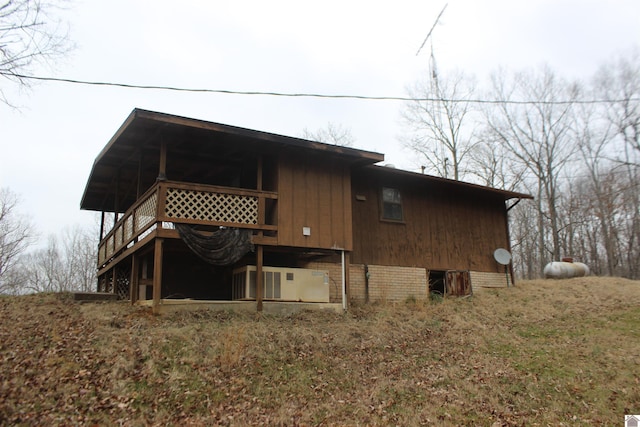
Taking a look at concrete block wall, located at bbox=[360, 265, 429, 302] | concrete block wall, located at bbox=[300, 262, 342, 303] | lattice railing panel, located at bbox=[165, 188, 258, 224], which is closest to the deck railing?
lattice railing panel, located at bbox=[165, 188, 258, 224]

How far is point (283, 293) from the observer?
12758 mm

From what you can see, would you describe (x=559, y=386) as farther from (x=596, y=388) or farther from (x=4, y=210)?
(x=4, y=210)

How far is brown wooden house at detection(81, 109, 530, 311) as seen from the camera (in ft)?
39.4

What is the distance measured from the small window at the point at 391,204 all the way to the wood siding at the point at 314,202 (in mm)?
2194

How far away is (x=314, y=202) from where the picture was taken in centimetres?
1355

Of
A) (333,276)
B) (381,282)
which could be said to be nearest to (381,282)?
(381,282)

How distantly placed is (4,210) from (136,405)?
27013 millimetres

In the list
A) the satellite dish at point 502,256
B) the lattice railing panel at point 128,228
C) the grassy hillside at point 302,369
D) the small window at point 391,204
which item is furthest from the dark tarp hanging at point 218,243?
the satellite dish at point 502,256

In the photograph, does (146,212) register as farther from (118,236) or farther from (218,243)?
(118,236)

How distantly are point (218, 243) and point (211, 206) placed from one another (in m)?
0.89

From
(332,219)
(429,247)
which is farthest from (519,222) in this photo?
(332,219)

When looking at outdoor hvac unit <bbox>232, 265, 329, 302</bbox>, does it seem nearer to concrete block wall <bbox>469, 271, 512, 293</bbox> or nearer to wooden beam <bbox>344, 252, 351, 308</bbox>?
wooden beam <bbox>344, 252, 351, 308</bbox>

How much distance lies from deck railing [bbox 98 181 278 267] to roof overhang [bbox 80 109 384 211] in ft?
3.93

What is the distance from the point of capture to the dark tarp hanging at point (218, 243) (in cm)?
1162
